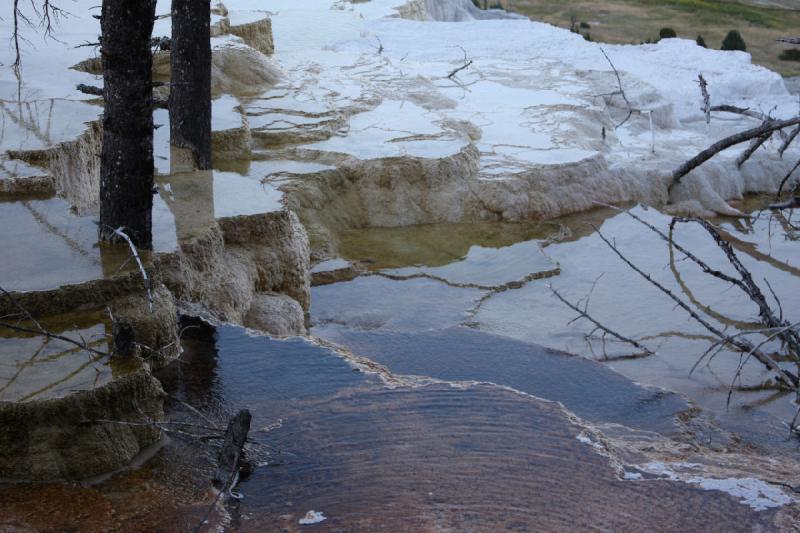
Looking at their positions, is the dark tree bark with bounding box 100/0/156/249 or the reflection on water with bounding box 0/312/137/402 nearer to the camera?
the reflection on water with bounding box 0/312/137/402

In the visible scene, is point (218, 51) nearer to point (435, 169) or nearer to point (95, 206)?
point (435, 169)

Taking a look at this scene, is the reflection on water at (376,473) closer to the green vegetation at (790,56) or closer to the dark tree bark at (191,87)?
the dark tree bark at (191,87)

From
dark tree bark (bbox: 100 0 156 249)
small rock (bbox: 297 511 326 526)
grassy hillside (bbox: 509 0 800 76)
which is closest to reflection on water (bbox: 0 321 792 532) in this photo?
small rock (bbox: 297 511 326 526)

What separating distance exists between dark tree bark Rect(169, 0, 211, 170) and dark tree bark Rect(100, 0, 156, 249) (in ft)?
6.98

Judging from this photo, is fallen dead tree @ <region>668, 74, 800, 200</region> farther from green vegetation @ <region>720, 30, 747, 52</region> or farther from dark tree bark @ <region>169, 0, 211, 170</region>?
green vegetation @ <region>720, 30, 747, 52</region>

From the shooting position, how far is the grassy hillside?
1873 centimetres

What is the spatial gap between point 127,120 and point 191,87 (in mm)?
2419

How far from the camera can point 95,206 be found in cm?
494

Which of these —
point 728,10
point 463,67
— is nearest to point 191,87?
point 463,67

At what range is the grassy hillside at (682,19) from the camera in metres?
18.7

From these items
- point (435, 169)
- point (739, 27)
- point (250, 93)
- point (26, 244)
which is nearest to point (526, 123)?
point (435, 169)

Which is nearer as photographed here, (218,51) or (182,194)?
(182,194)

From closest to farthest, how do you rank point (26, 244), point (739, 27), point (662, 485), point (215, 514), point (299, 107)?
point (215, 514) → point (662, 485) → point (26, 244) → point (299, 107) → point (739, 27)

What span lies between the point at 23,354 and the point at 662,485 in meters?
2.40
